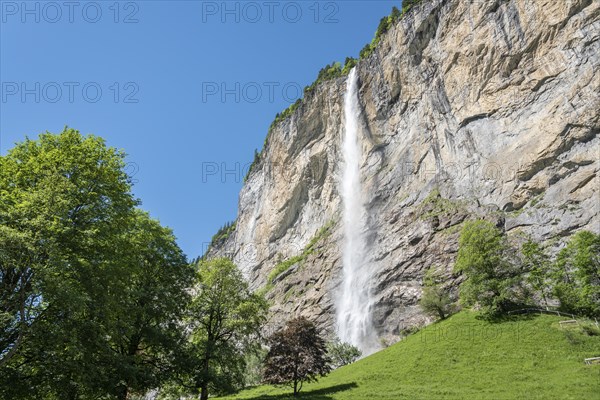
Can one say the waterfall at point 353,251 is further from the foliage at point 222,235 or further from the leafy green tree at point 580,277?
the foliage at point 222,235

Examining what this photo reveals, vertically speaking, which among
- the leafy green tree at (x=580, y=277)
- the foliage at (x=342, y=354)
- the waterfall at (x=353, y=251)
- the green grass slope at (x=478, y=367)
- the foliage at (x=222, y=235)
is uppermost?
the foliage at (x=222, y=235)

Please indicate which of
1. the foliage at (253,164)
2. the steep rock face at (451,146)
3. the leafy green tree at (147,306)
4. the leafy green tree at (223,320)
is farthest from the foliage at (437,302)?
the foliage at (253,164)

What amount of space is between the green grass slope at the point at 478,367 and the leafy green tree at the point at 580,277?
292 centimetres

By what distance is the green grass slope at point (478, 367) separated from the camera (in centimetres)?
2130

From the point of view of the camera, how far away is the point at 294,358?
25.7 meters

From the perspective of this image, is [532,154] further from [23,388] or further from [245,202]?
[245,202]

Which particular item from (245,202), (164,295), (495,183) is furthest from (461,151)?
(245,202)

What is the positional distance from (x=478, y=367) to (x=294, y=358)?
11504 mm

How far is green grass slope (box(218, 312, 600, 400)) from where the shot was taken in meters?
21.3

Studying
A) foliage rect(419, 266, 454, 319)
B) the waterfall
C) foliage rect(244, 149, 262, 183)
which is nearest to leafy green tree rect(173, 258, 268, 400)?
foliage rect(419, 266, 454, 319)

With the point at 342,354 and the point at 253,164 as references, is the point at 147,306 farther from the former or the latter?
the point at 253,164

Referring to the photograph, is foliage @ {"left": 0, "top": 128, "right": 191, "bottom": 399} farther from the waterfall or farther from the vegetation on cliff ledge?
the vegetation on cliff ledge

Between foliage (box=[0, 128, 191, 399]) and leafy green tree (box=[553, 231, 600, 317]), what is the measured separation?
3093 cm

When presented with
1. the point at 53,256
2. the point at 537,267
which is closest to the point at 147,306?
the point at 53,256
